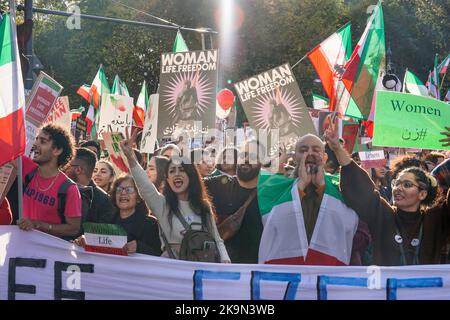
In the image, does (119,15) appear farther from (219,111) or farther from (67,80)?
(219,111)

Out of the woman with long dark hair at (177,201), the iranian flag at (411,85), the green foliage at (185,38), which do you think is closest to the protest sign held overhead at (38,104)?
the woman with long dark hair at (177,201)

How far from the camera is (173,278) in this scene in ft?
16.7

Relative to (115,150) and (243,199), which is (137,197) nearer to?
(243,199)

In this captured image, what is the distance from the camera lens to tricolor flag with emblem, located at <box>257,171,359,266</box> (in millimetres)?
5238

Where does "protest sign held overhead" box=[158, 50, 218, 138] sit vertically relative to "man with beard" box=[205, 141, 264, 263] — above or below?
above

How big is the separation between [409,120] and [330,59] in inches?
168

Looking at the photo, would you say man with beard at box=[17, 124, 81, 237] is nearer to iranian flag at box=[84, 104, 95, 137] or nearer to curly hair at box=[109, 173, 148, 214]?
curly hair at box=[109, 173, 148, 214]

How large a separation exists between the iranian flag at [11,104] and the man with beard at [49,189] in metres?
0.25

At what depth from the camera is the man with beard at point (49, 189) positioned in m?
5.42

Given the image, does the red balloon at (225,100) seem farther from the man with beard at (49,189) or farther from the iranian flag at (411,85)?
the man with beard at (49,189)

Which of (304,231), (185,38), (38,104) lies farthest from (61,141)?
(185,38)

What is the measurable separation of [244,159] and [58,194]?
5.08ft

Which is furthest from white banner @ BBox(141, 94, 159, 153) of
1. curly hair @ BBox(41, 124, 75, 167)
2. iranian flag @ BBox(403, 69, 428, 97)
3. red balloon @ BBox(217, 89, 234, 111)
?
iranian flag @ BBox(403, 69, 428, 97)

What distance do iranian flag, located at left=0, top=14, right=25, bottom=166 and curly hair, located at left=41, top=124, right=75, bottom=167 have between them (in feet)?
0.93
